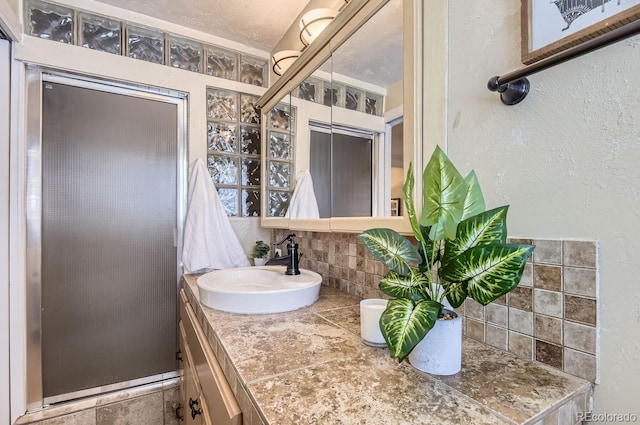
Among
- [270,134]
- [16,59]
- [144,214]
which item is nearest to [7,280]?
[144,214]

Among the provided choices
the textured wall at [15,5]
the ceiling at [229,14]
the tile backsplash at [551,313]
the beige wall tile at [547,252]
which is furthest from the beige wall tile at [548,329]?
the textured wall at [15,5]

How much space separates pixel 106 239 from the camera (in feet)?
4.82

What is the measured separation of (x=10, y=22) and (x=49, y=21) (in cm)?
19

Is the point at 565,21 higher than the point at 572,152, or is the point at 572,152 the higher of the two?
the point at 565,21

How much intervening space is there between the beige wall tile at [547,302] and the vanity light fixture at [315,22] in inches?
47.3

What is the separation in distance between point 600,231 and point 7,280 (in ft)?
6.51

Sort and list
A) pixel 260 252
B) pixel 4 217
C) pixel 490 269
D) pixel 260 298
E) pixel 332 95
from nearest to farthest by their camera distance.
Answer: pixel 490 269 → pixel 260 298 → pixel 332 95 → pixel 4 217 → pixel 260 252

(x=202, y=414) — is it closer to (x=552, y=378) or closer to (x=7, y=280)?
(x=552, y=378)

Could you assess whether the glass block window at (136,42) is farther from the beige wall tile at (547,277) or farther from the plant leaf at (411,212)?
the beige wall tile at (547,277)

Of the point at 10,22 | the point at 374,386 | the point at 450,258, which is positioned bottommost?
the point at 374,386

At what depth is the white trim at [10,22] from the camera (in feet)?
3.80

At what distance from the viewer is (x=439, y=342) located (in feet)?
1.78

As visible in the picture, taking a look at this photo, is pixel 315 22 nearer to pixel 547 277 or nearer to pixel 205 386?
pixel 547 277

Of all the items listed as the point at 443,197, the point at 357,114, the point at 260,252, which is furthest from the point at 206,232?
the point at 443,197
